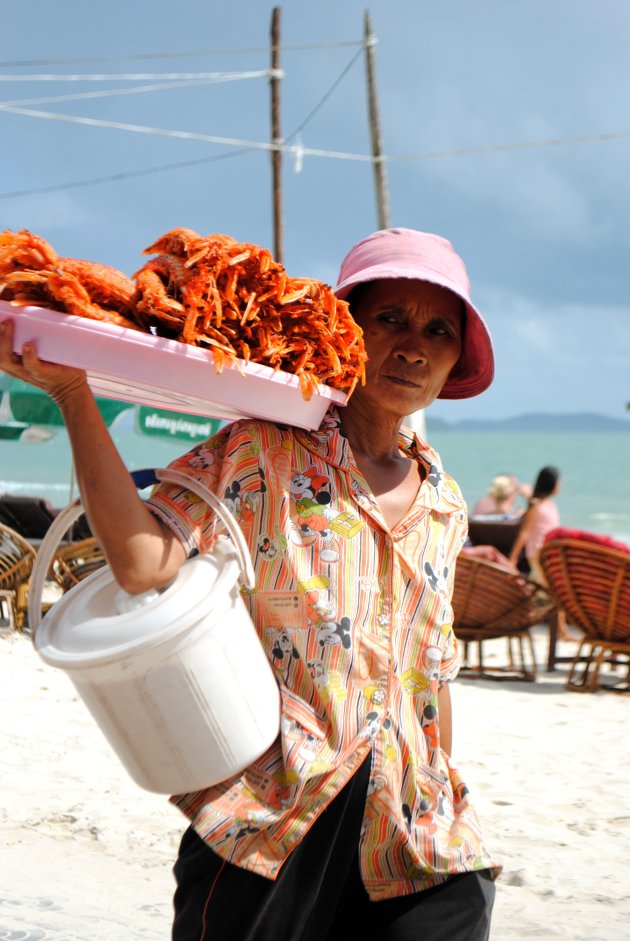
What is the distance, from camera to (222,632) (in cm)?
132

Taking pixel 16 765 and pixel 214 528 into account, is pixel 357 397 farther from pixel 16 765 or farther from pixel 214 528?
pixel 16 765

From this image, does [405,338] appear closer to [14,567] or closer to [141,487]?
[141,487]

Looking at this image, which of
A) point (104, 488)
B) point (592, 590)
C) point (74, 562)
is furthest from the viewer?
point (74, 562)

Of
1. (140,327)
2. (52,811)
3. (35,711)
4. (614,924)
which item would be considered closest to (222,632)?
(140,327)

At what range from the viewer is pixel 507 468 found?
274 ft

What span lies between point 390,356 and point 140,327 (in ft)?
1.64

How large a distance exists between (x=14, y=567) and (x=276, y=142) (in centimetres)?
1111

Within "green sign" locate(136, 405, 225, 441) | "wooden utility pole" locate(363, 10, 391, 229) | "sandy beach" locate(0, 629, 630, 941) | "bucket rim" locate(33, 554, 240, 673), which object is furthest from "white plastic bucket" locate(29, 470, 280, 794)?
"wooden utility pole" locate(363, 10, 391, 229)

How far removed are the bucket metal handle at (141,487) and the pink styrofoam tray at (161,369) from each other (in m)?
0.12

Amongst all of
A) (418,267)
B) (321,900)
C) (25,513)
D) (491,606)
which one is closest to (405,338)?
(418,267)

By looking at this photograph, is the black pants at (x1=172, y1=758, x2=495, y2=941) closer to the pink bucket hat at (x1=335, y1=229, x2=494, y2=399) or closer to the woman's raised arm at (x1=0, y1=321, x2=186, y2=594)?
the woman's raised arm at (x1=0, y1=321, x2=186, y2=594)

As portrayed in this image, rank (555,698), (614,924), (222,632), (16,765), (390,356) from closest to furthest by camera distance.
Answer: (222,632) < (390,356) < (614,924) < (16,765) < (555,698)

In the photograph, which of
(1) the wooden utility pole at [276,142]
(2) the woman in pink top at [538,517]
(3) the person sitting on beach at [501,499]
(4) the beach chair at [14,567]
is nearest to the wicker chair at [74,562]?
(4) the beach chair at [14,567]

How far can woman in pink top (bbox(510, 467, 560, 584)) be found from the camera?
9656 millimetres
